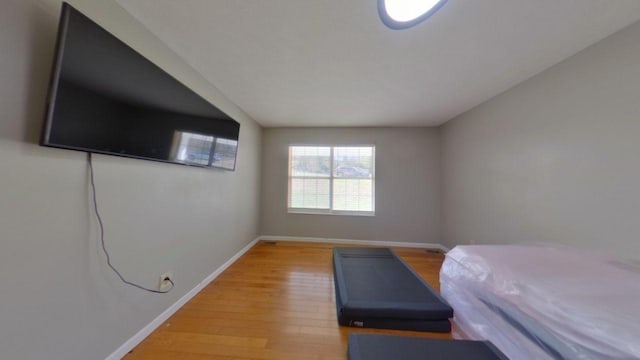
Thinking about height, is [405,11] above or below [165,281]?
above

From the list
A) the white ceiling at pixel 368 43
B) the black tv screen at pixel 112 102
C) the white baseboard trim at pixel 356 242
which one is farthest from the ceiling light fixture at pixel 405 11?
the white baseboard trim at pixel 356 242

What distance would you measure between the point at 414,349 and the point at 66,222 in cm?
219

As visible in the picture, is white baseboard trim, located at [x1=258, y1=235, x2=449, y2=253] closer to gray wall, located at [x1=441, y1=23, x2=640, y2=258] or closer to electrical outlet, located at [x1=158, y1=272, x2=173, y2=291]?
gray wall, located at [x1=441, y1=23, x2=640, y2=258]

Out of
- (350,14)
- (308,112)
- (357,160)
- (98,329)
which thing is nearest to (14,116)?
(98,329)

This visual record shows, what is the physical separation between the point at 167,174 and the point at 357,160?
3066 mm

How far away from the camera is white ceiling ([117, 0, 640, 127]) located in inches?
53.0

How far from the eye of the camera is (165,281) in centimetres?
184

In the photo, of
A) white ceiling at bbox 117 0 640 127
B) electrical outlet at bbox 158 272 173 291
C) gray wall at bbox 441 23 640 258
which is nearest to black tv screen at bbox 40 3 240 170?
white ceiling at bbox 117 0 640 127

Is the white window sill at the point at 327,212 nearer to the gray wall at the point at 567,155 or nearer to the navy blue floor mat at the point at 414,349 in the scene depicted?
the gray wall at the point at 567,155

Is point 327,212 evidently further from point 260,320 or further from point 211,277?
point 260,320

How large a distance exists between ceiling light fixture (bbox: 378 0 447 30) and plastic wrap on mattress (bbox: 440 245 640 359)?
5.89 feet

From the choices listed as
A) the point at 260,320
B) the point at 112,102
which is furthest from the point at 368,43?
the point at 260,320

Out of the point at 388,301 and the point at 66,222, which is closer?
the point at 66,222

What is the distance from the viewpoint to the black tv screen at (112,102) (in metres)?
1.01
